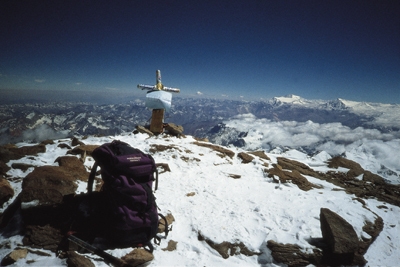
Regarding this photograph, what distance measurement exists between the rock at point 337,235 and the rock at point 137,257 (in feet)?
18.9

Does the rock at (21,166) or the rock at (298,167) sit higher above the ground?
the rock at (21,166)

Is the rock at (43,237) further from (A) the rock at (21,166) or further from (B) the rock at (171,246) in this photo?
(A) the rock at (21,166)

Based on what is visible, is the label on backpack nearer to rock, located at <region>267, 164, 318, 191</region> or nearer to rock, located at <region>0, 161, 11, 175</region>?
rock, located at <region>0, 161, 11, 175</region>

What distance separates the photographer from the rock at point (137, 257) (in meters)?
4.58

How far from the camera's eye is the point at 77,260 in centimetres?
417

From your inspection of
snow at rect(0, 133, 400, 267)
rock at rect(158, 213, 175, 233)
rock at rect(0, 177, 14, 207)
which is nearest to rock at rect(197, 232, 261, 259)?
snow at rect(0, 133, 400, 267)

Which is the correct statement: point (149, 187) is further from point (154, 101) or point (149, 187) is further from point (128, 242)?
point (154, 101)

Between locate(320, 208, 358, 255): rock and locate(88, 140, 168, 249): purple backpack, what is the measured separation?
577 cm

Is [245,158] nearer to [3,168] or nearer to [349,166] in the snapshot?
[349,166]

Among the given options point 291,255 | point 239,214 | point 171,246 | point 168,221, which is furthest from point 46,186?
point 291,255

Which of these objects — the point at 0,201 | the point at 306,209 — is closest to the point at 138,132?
the point at 0,201

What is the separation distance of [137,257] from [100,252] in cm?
95

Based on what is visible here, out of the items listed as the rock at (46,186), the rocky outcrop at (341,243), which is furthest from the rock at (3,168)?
the rocky outcrop at (341,243)

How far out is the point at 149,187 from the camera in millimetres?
4758
